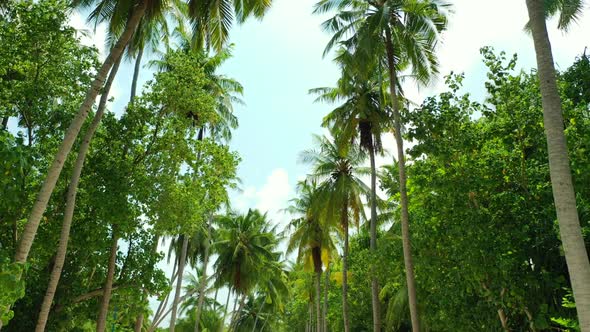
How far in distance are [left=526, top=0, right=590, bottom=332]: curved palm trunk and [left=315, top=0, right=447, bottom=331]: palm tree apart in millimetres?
6754

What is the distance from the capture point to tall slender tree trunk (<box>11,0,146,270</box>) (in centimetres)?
798

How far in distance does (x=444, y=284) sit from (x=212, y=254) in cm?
2245

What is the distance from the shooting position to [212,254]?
106ft

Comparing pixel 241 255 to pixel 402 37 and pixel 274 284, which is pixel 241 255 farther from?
pixel 402 37

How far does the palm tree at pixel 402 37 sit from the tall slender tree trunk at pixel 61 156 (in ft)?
21.1

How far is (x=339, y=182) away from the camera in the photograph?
74.7ft

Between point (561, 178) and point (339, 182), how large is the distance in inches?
667

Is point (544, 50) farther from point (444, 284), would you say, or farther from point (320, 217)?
point (320, 217)

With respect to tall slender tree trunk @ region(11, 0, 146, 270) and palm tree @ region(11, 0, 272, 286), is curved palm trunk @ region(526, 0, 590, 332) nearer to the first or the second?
palm tree @ region(11, 0, 272, 286)

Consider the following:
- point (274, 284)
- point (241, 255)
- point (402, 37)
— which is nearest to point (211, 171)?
point (402, 37)

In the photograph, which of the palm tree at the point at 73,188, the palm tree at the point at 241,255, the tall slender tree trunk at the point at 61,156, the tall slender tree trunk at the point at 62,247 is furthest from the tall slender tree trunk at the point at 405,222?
the palm tree at the point at 241,255

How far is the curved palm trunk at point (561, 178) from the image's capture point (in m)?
5.35

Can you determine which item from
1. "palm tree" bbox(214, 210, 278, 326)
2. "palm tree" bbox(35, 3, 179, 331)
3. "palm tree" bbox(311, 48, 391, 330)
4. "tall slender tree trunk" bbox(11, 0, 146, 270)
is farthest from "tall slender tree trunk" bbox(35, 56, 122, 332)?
"palm tree" bbox(214, 210, 278, 326)

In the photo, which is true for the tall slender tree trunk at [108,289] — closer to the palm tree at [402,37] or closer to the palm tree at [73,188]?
the palm tree at [73,188]
